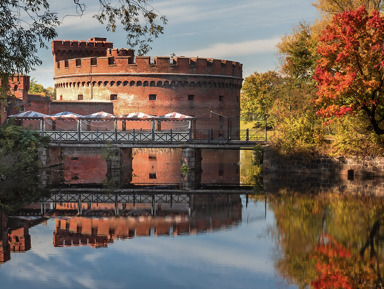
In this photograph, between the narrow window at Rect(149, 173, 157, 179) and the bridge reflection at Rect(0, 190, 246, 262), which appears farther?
the narrow window at Rect(149, 173, 157, 179)

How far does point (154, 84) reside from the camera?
3434 cm

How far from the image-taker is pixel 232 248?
1089 centimetres

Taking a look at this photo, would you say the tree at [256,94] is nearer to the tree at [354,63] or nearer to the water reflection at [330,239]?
the tree at [354,63]

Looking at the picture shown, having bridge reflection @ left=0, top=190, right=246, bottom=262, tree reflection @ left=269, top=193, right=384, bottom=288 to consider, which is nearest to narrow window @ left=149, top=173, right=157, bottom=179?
bridge reflection @ left=0, top=190, right=246, bottom=262

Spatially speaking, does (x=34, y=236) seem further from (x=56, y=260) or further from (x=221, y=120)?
(x=221, y=120)

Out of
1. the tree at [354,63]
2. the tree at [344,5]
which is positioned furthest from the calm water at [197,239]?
the tree at [344,5]

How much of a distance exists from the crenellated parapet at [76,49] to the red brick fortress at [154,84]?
146 cm

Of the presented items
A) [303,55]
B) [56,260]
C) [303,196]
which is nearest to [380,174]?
[303,196]

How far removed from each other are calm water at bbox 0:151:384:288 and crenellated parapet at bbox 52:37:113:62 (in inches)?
837

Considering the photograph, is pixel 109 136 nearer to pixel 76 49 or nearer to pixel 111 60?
pixel 111 60

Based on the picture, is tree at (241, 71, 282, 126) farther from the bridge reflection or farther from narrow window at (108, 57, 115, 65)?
the bridge reflection

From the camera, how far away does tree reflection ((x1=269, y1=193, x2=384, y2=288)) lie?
8969 millimetres

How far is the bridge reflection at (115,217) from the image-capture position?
11852 mm

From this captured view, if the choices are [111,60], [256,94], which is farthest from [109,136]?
[256,94]
